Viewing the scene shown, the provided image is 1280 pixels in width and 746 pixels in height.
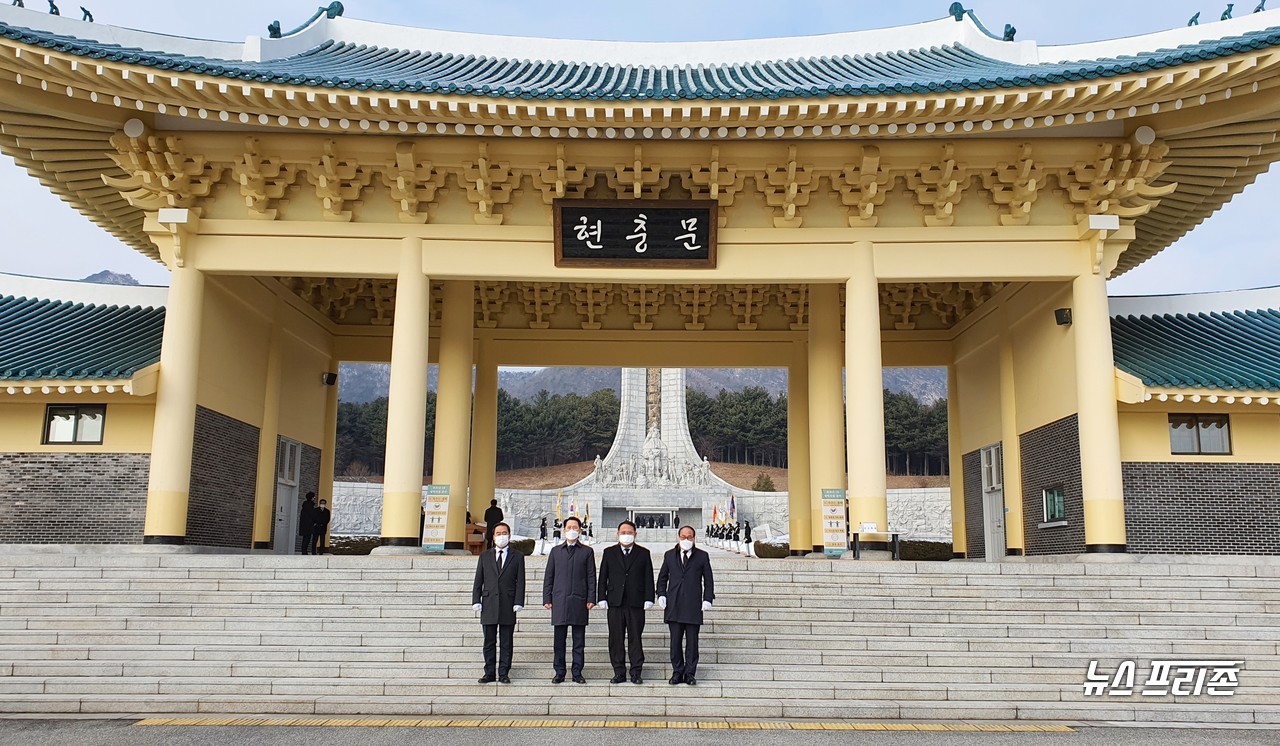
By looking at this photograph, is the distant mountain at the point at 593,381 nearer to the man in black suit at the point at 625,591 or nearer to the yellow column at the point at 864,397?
the yellow column at the point at 864,397

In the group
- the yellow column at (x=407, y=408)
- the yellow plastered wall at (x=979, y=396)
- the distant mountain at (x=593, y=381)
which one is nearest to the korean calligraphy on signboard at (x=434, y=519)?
the yellow column at (x=407, y=408)

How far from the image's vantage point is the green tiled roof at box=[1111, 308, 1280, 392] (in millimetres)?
11195

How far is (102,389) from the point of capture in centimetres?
1090

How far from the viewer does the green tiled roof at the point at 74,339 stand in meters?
11.1

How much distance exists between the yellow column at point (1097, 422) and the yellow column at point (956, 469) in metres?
4.33

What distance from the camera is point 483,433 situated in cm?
1584

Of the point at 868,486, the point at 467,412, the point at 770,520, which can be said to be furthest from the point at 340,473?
the point at 868,486

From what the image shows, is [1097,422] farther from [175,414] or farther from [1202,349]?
[175,414]

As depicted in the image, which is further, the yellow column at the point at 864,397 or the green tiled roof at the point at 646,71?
the yellow column at the point at 864,397

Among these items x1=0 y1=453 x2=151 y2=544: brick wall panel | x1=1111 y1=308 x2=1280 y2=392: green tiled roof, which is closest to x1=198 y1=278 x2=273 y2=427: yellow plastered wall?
x1=0 y1=453 x2=151 y2=544: brick wall panel

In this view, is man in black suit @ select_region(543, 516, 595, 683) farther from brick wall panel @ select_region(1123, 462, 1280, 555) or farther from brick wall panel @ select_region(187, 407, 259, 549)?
brick wall panel @ select_region(1123, 462, 1280, 555)

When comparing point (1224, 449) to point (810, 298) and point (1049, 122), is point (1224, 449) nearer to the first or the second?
point (1049, 122)

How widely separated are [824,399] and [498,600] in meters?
7.45

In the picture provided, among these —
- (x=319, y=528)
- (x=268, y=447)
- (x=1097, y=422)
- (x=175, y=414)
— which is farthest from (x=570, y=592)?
(x=319, y=528)
